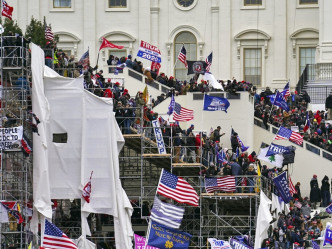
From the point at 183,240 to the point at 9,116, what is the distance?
1056 centimetres

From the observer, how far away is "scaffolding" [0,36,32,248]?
105 metres

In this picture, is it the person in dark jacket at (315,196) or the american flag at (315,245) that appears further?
the person in dark jacket at (315,196)

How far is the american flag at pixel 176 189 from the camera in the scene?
112 m

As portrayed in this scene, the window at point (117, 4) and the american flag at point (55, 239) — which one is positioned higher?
the window at point (117, 4)

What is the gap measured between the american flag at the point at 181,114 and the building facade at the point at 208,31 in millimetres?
25758

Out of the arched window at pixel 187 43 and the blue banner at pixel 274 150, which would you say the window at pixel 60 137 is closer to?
the blue banner at pixel 274 150

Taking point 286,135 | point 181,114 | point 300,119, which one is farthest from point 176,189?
point 300,119

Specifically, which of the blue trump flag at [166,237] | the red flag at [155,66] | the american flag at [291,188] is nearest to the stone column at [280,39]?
the red flag at [155,66]

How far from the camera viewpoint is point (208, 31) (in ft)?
489

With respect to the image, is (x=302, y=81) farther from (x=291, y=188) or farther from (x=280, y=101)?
(x=291, y=188)

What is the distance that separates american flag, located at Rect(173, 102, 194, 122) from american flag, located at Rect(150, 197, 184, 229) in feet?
29.1

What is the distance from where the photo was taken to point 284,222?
115438 mm

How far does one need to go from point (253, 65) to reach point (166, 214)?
3729 centimetres

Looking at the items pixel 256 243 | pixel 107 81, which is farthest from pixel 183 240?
pixel 107 81
